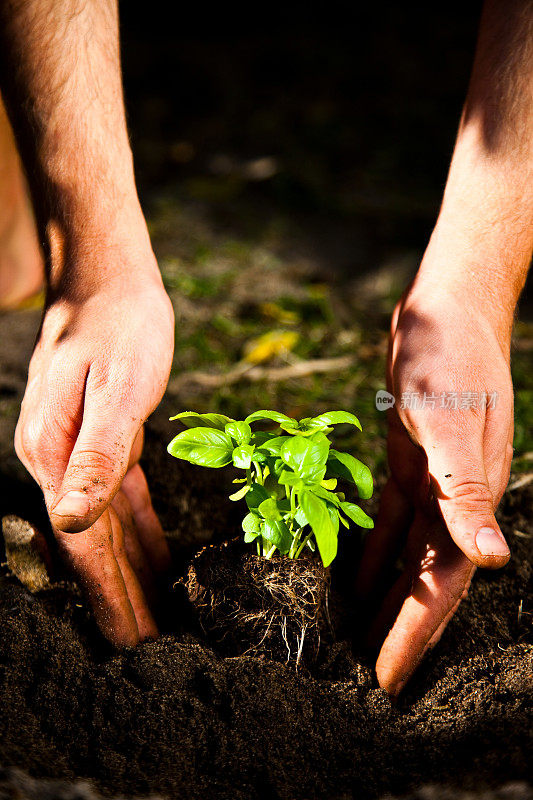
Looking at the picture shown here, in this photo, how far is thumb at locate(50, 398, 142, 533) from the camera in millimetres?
1531

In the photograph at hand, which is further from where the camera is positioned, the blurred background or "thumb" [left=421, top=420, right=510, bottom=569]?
the blurred background

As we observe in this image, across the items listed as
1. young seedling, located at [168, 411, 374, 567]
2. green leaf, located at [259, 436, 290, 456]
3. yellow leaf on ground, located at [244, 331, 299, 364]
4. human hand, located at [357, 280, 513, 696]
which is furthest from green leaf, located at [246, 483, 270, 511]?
yellow leaf on ground, located at [244, 331, 299, 364]

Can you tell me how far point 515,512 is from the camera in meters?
2.33

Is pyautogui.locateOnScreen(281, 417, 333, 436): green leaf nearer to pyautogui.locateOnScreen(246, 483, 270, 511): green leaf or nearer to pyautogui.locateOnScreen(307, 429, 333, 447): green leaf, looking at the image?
pyautogui.locateOnScreen(307, 429, 333, 447): green leaf

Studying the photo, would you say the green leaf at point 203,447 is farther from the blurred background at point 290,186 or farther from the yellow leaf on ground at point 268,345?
the yellow leaf on ground at point 268,345

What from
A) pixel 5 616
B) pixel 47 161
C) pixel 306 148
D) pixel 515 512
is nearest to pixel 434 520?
pixel 515 512

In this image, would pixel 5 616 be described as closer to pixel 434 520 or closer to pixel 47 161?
pixel 434 520

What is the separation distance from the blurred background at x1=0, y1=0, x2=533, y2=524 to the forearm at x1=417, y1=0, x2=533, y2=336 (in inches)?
32.8

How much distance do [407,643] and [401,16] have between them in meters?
6.18

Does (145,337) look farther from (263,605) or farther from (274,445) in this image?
(263,605)

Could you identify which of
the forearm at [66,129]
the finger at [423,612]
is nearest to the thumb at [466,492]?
the finger at [423,612]

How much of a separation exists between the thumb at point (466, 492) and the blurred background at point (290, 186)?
925mm

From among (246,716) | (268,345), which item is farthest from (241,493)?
(268,345)

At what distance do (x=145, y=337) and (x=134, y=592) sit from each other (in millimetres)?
702
